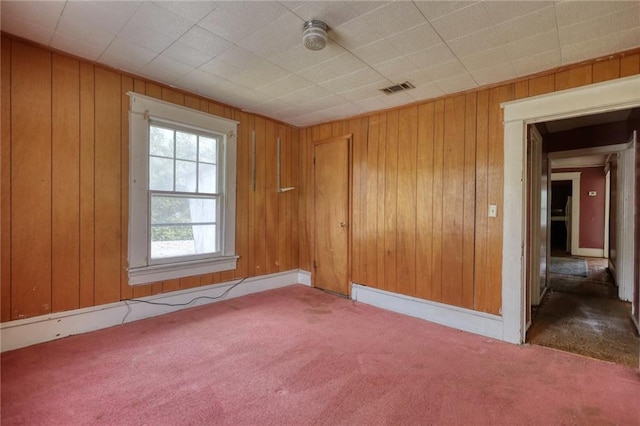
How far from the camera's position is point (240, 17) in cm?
199

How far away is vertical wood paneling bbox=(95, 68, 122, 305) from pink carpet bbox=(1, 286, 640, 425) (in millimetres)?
490

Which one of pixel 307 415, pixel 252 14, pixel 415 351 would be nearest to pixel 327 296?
pixel 415 351

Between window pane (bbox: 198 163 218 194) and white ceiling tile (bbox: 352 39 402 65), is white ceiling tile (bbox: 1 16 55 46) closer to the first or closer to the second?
window pane (bbox: 198 163 218 194)

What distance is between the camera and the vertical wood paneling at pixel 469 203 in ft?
9.95

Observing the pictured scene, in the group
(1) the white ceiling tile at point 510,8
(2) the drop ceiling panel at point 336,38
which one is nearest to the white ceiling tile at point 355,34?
(2) the drop ceiling panel at point 336,38

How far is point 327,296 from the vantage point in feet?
13.5

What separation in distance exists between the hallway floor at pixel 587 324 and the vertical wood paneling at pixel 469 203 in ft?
2.26

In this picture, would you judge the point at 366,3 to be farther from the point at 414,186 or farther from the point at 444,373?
the point at 444,373

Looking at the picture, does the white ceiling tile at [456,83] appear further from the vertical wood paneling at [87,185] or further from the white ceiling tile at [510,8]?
the vertical wood paneling at [87,185]

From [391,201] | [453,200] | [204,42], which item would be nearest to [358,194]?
[391,201]

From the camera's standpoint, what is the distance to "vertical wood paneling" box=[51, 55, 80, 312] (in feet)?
8.41

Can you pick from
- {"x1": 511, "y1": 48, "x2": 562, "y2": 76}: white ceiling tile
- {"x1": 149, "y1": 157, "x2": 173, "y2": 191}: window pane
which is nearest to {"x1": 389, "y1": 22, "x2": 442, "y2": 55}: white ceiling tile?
{"x1": 511, "y1": 48, "x2": 562, "y2": 76}: white ceiling tile

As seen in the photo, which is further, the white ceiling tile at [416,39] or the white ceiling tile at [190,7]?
the white ceiling tile at [416,39]

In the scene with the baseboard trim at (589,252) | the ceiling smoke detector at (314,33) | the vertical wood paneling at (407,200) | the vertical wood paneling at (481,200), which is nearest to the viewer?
the ceiling smoke detector at (314,33)
